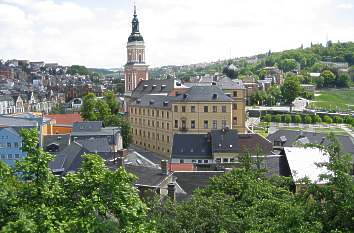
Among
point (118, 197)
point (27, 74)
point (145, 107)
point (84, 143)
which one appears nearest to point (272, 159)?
point (84, 143)

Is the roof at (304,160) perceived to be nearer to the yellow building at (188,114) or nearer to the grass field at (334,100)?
the yellow building at (188,114)

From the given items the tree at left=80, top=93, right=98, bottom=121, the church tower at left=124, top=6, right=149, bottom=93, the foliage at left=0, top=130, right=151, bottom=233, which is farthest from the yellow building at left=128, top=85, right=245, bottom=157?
the foliage at left=0, top=130, right=151, bottom=233

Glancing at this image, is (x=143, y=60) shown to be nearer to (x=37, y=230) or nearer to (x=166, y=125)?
(x=166, y=125)

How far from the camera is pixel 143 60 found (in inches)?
3455

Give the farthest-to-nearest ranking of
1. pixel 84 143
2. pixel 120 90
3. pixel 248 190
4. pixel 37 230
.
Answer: pixel 120 90, pixel 84 143, pixel 248 190, pixel 37 230

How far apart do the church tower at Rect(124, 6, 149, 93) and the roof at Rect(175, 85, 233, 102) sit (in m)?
27.2

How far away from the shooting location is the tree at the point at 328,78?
150m

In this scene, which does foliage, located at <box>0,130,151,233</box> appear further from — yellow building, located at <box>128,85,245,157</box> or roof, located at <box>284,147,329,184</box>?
yellow building, located at <box>128,85,245,157</box>

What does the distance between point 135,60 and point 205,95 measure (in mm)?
30174

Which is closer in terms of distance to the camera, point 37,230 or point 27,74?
point 37,230

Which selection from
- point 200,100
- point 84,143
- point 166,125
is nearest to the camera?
point 84,143

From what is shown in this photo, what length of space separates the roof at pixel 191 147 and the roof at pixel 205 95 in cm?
1005

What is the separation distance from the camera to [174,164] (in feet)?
141

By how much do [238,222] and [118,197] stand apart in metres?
6.56
